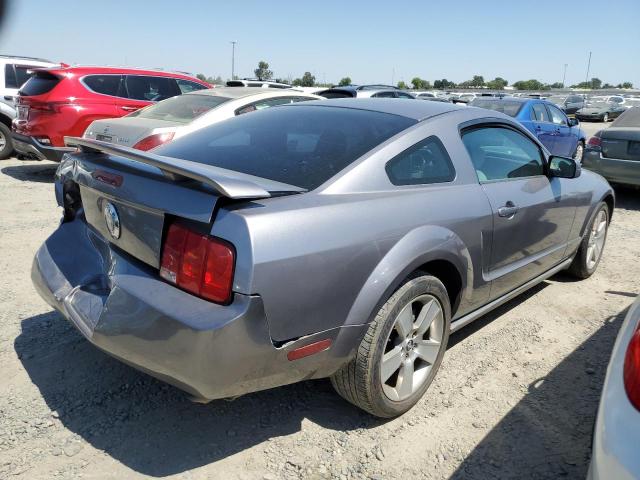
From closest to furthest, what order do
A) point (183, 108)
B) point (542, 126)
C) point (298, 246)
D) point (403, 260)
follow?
point (298, 246)
point (403, 260)
point (183, 108)
point (542, 126)

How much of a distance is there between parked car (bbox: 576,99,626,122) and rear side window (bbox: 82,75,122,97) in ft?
90.9

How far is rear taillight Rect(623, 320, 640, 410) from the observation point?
1.44m

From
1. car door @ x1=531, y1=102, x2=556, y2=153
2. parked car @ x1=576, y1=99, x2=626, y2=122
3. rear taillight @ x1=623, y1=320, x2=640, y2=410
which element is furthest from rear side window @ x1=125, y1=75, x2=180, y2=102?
parked car @ x1=576, y1=99, x2=626, y2=122

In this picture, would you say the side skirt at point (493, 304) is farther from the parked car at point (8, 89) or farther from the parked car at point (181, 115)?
the parked car at point (8, 89)

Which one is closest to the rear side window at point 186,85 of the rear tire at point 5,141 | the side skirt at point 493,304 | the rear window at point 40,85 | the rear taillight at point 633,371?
the rear window at point 40,85

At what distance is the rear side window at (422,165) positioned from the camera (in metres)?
2.58

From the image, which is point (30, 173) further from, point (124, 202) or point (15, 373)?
point (124, 202)

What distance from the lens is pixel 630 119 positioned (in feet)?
26.9

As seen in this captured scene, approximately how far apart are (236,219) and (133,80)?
7496 millimetres

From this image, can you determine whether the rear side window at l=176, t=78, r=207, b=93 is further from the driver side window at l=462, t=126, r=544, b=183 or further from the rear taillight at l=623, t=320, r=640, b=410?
the rear taillight at l=623, t=320, r=640, b=410

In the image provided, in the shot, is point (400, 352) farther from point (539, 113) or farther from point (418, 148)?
point (539, 113)

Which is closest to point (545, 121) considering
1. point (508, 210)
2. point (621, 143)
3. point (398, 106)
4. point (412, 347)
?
point (621, 143)

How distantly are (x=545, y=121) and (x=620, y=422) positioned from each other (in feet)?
33.6

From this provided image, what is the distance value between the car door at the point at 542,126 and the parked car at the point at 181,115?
5140 mm
